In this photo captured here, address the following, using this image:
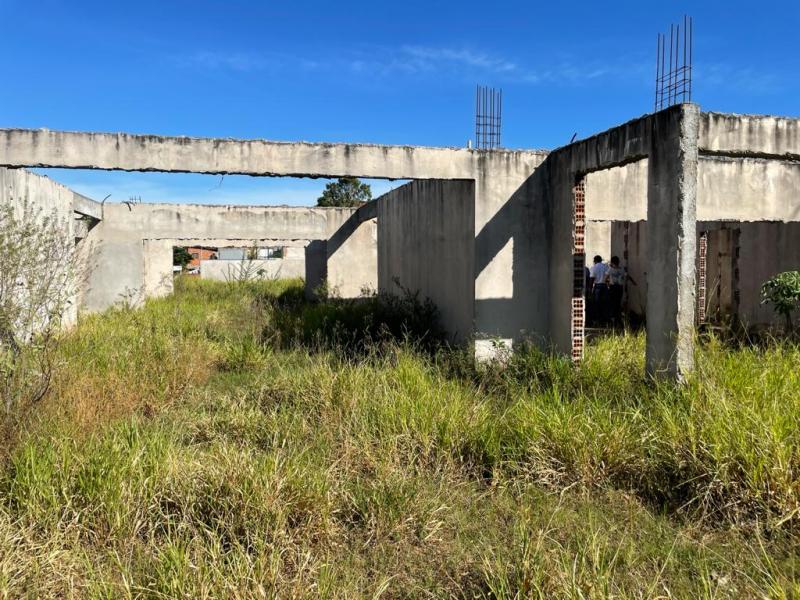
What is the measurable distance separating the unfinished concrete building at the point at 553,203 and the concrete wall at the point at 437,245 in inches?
1.5

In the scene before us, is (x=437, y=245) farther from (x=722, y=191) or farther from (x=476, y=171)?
(x=722, y=191)

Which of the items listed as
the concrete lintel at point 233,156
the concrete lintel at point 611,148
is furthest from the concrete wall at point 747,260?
the concrete lintel at point 233,156

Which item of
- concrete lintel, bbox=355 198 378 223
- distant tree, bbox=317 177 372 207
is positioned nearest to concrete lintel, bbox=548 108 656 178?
concrete lintel, bbox=355 198 378 223

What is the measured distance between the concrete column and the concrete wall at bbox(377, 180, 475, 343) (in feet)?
7.78

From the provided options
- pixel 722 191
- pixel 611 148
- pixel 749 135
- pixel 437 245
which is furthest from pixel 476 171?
pixel 722 191

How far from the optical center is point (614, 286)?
1186cm

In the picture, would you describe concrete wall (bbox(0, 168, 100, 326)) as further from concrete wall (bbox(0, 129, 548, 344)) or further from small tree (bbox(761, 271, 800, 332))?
small tree (bbox(761, 271, 800, 332))

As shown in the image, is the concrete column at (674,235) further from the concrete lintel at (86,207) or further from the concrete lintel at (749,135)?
the concrete lintel at (86,207)

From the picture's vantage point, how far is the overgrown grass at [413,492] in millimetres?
2717

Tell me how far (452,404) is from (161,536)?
2.42 metres

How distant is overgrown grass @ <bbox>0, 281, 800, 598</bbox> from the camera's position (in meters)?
2.72

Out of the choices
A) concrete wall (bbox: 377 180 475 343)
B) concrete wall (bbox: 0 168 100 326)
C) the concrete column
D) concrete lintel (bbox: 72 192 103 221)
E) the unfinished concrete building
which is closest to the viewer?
the concrete column

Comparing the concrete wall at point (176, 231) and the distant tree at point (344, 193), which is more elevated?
the distant tree at point (344, 193)

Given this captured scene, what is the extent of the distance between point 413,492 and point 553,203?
15.5 ft
